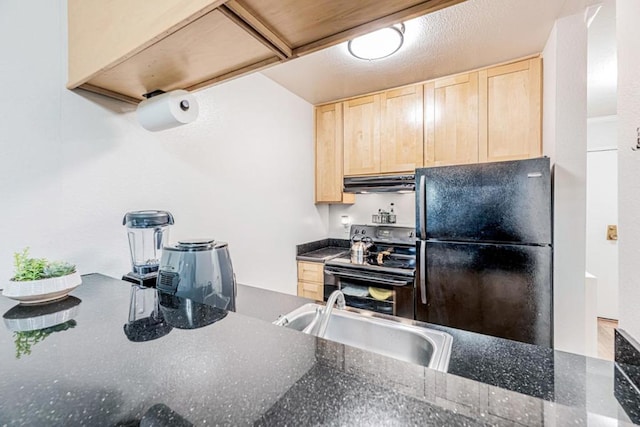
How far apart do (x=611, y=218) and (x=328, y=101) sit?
12.3 ft

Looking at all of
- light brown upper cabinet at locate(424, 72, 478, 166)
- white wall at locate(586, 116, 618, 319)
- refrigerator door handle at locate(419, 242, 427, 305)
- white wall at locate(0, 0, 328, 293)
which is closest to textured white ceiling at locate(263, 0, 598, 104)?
light brown upper cabinet at locate(424, 72, 478, 166)

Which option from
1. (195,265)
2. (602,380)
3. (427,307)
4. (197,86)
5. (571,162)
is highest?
(197,86)

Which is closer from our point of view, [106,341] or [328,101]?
[106,341]

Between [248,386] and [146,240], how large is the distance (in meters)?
1.15

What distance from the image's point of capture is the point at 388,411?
0.40 meters

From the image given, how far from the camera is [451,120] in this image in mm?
2227

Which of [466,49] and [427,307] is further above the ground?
[466,49]

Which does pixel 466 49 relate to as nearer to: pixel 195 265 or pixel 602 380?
pixel 602 380

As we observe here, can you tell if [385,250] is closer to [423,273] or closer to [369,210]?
[369,210]

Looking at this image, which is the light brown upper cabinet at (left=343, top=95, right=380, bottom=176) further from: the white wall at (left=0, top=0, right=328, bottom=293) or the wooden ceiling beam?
the wooden ceiling beam

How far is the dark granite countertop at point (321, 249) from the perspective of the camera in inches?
98.8

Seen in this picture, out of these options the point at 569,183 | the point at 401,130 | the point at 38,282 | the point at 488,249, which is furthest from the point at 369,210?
the point at 38,282

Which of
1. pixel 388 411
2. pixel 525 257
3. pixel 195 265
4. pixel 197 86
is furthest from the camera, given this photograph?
pixel 525 257

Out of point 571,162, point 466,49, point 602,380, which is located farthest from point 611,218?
point 602,380
